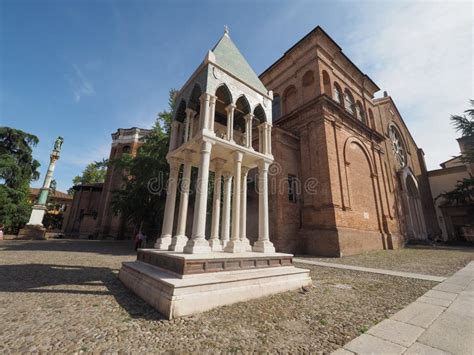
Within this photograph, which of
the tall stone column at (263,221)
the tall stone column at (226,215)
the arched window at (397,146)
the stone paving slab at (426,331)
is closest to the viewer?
the stone paving slab at (426,331)

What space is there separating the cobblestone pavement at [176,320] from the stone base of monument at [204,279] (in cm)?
18

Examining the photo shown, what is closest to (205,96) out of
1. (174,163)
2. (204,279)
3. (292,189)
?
(174,163)

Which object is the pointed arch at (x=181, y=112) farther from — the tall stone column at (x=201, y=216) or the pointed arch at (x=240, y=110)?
the tall stone column at (x=201, y=216)

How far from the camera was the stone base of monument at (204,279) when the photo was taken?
363 cm

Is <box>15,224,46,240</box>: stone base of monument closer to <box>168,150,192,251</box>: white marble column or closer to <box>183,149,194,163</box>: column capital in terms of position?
<box>168,150,192,251</box>: white marble column

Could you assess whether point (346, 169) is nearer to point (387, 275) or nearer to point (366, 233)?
point (366, 233)

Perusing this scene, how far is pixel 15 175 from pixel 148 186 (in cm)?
1945

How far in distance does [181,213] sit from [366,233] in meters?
12.3

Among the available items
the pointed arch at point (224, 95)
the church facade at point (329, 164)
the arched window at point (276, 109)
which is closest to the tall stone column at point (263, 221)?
the pointed arch at point (224, 95)

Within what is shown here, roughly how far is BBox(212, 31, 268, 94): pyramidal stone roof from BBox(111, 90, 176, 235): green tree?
7210 mm

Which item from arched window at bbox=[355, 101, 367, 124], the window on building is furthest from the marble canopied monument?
arched window at bbox=[355, 101, 367, 124]

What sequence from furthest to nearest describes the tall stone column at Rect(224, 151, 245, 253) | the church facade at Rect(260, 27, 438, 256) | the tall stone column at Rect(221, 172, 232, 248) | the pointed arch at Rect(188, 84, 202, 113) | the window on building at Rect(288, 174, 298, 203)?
the window on building at Rect(288, 174, 298, 203), the church facade at Rect(260, 27, 438, 256), the tall stone column at Rect(221, 172, 232, 248), the pointed arch at Rect(188, 84, 202, 113), the tall stone column at Rect(224, 151, 245, 253)

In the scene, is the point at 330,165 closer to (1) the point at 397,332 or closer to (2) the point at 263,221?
(2) the point at 263,221

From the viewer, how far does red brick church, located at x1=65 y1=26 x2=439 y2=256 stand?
40.0ft
